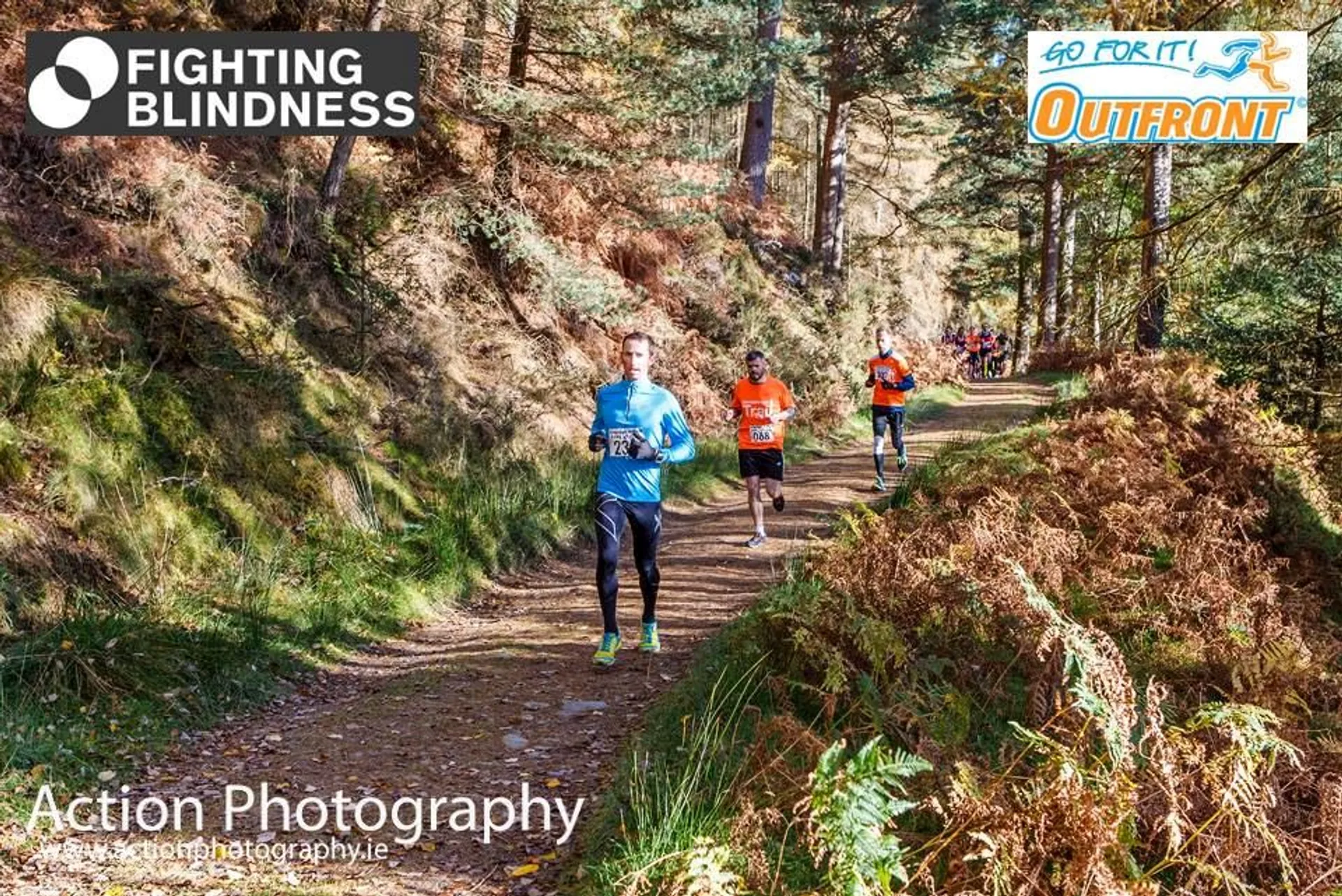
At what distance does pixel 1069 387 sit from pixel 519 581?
14.2m

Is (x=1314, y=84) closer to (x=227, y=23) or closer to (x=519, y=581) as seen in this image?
(x=519, y=581)

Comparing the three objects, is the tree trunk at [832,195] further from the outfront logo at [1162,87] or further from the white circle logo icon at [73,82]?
the white circle logo icon at [73,82]

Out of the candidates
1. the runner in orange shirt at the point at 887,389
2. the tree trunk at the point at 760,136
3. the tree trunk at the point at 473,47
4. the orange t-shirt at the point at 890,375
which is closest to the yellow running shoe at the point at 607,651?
the runner in orange shirt at the point at 887,389

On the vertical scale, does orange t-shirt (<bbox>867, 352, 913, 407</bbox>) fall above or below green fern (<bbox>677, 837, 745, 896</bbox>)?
above

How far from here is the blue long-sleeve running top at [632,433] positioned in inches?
278

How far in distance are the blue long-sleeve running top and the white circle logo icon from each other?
22.4 ft

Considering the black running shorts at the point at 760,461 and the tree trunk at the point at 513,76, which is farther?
the tree trunk at the point at 513,76

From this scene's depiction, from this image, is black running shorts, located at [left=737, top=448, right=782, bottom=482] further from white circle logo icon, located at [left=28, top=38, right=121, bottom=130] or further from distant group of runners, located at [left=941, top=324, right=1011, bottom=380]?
distant group of runners, located at [left=941, top=324, right=1011, bottom=380]

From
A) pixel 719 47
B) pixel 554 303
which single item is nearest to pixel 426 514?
pixel 554 303

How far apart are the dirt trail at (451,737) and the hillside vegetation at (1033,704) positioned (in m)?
0.63

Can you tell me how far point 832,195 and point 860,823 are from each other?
2453 centimetres

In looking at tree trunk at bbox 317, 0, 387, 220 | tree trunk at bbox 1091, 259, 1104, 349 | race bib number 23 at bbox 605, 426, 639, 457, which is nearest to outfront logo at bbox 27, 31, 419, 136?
tree trunk at bbox 317, 0, 387, 220

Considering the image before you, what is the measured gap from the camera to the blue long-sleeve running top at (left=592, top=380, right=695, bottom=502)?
705 centimetres

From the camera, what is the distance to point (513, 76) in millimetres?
14484
